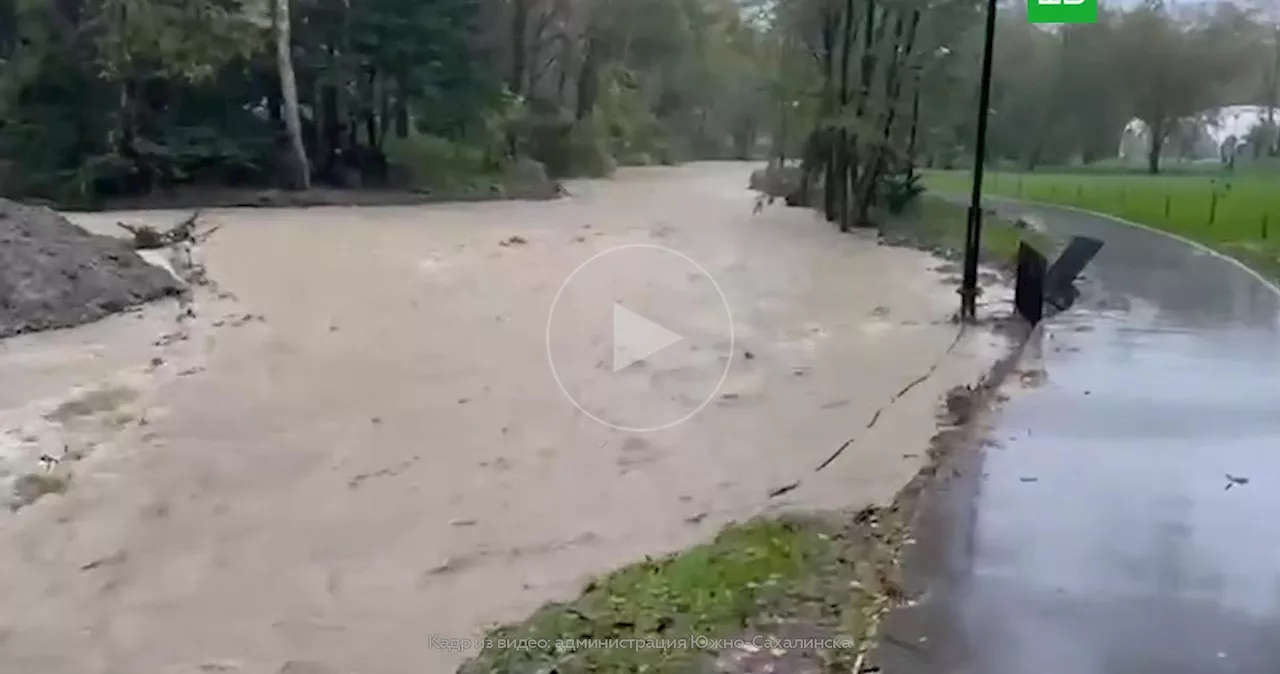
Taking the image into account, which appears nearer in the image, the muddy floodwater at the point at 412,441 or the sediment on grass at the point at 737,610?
the sediment on grass at the point at 737,610

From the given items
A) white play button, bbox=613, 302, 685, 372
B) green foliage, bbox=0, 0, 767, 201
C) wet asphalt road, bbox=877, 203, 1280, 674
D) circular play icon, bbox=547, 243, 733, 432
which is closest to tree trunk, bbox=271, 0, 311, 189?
green foliage, bbox=0, 0, 767, 201

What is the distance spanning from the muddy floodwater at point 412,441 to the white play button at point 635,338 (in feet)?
0.20

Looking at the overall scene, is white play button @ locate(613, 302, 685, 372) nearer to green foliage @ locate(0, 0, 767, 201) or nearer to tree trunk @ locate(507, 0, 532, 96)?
green foliage @ locate(0, 0, 767, 201)

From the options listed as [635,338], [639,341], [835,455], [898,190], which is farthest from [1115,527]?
[898,190]

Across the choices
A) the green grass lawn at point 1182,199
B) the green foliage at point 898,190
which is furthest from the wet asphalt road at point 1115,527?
the green foliage at point 898,190

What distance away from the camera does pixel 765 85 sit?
25391 millimetres

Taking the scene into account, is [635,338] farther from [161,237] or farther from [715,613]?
[161,237]

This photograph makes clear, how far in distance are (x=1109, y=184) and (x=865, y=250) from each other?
6258mm

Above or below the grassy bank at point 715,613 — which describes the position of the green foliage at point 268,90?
above

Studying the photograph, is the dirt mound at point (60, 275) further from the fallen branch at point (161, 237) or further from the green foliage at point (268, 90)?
the green foliage at point (268, 90)

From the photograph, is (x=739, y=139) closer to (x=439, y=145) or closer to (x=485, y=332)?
(x=439, y=145)

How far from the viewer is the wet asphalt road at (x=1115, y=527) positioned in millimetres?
4379

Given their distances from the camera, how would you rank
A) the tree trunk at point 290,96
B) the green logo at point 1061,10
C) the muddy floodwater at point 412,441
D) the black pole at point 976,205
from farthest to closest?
the tree trunk at point 290,96, the green logo at point 1061,10, the black pole at point 976,205, the muddy floodwater at point 412,441

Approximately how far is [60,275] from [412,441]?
303 inches
